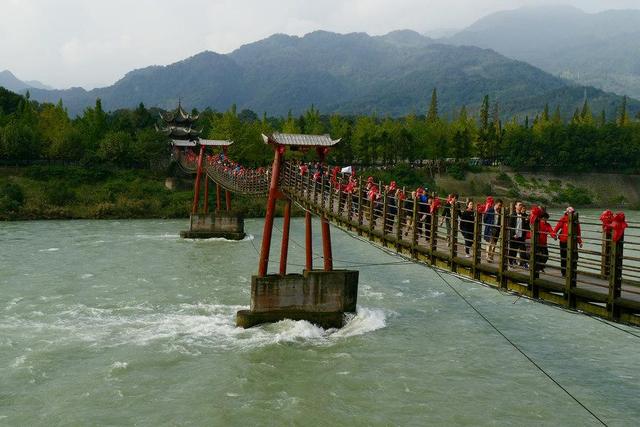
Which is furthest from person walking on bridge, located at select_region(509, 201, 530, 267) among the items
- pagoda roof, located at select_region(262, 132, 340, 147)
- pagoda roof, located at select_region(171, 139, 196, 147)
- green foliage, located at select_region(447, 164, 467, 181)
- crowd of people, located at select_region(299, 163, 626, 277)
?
green foliage, located at select_region(447, 164, 467, 181)

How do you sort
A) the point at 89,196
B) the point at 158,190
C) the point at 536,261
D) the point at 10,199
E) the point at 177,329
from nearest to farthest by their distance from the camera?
1. the point at 536,261
2. the point at 177,329
3. the point at 10,199
4. the point at 89,196
5. the point at 158,190

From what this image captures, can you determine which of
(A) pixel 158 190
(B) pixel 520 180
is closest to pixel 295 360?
(A) pixel 158 190

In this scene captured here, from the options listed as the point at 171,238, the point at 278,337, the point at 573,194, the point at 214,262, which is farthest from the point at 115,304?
the point at 573,194

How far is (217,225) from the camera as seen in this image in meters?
42.1

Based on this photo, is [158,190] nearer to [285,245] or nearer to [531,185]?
[285,245]

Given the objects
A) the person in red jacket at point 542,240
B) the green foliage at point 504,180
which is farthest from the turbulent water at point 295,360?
the green foliage at point 504,180

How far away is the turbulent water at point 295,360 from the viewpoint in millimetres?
13016

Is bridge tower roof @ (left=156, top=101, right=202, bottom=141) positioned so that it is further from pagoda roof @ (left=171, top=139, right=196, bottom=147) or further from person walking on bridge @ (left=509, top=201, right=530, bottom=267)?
person walking on bridge @ (left=509, top=201, right=530, bottom=267)

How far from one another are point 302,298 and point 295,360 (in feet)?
10.9

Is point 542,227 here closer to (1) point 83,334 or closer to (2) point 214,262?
(1) point 83,334

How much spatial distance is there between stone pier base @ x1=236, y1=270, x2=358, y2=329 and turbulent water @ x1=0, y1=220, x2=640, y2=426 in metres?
0.51

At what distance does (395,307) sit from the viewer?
21875 mm

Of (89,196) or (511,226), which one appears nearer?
(511,226)

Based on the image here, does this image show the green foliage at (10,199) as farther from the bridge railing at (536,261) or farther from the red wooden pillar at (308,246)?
the bridge railing at (536,261)
